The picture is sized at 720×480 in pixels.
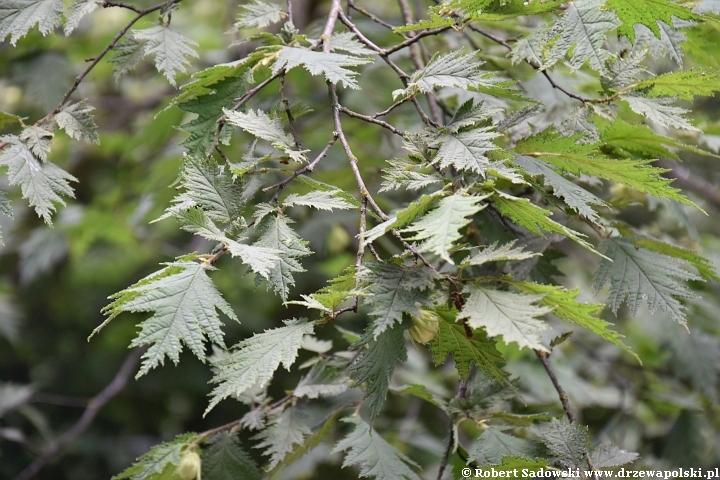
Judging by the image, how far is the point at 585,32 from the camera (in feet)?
2.73

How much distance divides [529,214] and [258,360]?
0.38m

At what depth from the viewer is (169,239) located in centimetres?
272

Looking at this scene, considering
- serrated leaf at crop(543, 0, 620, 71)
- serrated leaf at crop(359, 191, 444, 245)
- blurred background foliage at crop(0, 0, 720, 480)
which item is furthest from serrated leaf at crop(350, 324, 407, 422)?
blurred background foliage at crop(0, 0, 720, 480)

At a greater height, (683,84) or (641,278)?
(683,84)

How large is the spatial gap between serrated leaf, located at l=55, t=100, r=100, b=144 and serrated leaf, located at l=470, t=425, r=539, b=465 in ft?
2.51

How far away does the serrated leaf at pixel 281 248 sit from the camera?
73 centimetres

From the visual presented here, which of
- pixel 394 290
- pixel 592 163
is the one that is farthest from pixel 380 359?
pixel 592 163

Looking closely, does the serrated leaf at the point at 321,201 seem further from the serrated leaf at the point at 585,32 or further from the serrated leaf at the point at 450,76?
the serrated leaf at the point at 585,32

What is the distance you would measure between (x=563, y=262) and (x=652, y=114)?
181cm

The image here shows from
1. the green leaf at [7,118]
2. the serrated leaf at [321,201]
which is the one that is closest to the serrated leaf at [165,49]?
the green leaf at [7,118]

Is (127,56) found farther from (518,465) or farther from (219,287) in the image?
(219,287)

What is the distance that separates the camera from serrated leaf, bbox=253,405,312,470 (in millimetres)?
928

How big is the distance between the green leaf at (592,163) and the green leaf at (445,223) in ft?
0.74

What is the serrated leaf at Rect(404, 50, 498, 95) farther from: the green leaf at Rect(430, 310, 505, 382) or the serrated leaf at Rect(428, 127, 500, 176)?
the green leaf at Rect(430, 310, 505, 382)
